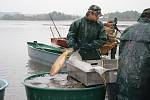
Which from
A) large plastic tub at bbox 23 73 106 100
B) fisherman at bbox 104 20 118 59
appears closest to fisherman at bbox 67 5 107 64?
large plastic tub at bbox 23 73 106 100

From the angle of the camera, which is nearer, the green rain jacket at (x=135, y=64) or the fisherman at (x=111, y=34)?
the green rain jacket at (x=135, y=64)

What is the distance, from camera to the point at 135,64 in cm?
505

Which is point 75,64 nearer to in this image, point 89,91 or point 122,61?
point 89,91

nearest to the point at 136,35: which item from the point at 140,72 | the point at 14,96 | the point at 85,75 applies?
the point at 140,72

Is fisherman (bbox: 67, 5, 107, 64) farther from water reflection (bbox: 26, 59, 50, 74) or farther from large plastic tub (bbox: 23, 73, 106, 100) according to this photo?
water reflection (bbox: 26, 59, 50, 74)

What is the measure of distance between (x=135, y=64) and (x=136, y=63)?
0.02m

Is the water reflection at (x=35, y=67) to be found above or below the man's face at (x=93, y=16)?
below

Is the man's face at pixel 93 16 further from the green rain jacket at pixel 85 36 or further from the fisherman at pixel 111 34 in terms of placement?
the fisherman at pixel 111 34

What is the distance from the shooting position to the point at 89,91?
5793 millimetres

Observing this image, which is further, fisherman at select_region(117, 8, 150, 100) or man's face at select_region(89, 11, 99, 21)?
man's face at select_region(89, 11, 99, 21)

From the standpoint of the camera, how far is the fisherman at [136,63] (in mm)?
4996

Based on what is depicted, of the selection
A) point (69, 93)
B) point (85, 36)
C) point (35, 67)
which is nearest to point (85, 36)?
point (85, 36)

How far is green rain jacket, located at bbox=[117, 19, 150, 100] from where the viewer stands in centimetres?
499

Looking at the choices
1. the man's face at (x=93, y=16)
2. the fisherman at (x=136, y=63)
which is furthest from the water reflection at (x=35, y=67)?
the fisherman at (x=136, y=63)
